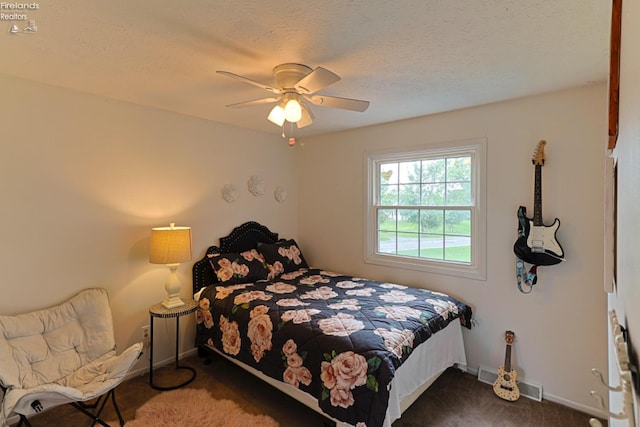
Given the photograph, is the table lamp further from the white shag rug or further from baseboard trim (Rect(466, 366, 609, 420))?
baseboard trim (Rect(466, 366, 609, 420))

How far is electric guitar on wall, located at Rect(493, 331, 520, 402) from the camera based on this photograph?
2.50 meters

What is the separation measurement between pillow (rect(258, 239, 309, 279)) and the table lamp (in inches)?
39.5

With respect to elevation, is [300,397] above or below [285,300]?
below

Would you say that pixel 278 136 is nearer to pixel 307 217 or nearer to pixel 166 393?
pixel 307 217

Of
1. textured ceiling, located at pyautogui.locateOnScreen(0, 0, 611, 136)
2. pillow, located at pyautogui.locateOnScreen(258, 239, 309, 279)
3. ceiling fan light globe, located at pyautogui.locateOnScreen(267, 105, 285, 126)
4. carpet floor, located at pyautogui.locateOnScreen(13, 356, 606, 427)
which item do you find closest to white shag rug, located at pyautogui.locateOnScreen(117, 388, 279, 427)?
carpet floor, located at pyautogui.locateOnScreen(13, 356, 606, 427)

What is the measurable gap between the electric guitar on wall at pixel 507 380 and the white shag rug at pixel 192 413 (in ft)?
5.78

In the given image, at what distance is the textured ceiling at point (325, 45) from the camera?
4.83ft

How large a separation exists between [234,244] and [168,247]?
0.96 meters

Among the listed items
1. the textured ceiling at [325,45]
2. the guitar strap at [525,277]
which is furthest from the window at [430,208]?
the textured ceiling at [325,45]

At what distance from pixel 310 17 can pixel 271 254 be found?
259 cm

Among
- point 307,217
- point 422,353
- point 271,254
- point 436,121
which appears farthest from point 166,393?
point 436,121

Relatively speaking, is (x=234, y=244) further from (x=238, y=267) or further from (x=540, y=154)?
(x=540, y=154)

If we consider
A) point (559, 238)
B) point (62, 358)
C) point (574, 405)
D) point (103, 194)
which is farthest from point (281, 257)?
point (574, 405)

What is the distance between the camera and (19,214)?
2.27 metres
